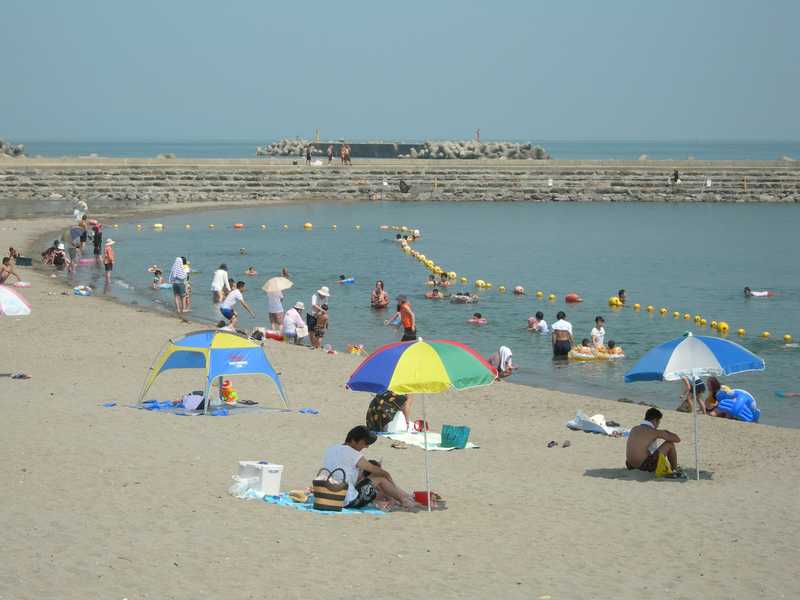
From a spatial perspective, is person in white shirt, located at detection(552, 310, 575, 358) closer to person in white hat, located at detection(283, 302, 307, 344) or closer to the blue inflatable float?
person in white hat, located at detection(283, 302, 307, 344)

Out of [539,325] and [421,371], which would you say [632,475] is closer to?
[421,371]

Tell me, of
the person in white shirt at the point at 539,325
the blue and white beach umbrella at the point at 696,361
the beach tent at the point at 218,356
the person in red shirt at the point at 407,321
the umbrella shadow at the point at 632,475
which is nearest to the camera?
the blue and white beach umbrella at the point at 696,361

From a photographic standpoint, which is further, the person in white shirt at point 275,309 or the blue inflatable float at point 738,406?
the person in white shirt at point 275,309

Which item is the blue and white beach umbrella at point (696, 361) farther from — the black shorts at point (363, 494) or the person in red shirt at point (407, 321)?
the person in red shirt at point (407, 321)

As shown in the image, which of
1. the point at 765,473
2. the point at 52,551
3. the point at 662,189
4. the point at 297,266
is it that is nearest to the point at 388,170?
the point at 662,189

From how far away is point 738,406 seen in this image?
17250 mm

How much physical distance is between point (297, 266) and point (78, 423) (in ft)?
87.0

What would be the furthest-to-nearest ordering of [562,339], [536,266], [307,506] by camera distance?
[536,266] < [562,339] < [307,506]

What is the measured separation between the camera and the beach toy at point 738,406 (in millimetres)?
17172

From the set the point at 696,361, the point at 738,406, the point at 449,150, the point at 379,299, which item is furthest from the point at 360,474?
the point at 449,150

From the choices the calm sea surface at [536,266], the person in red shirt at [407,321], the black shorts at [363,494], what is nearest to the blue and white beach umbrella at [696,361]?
the black shorts at [363,494]

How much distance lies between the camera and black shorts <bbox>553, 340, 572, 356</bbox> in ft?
77.9

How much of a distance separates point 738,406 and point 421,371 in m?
8.03

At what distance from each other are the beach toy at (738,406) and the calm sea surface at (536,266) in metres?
1.29
